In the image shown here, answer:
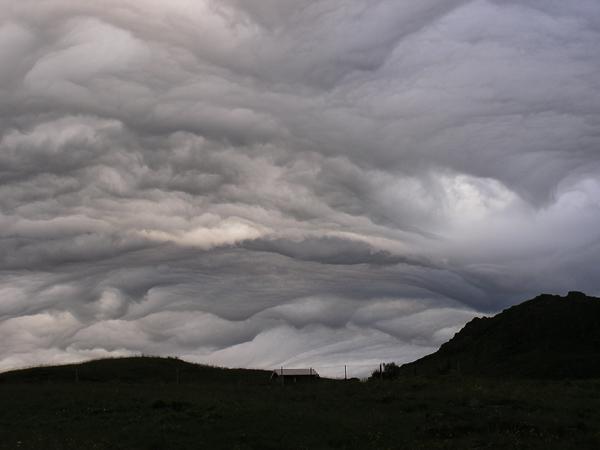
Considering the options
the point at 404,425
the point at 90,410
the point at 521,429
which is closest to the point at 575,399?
the point at 521,429

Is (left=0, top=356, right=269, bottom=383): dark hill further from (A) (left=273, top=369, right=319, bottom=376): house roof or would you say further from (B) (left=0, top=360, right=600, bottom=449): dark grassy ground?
(B) (left=0, top=360, right=600, bottom=449): dark grassy ground

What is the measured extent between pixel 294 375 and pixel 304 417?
38.1 metres

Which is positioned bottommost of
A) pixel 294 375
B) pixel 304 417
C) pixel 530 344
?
pixel 304 417

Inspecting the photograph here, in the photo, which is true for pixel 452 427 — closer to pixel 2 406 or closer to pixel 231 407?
pixel 231 407

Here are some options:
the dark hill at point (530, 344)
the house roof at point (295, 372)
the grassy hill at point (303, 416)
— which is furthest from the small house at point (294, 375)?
the dark hill at point (530, 344)

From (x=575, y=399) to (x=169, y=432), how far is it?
28090 mm

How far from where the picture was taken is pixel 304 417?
3919 centimetres

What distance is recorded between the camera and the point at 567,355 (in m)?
83.9

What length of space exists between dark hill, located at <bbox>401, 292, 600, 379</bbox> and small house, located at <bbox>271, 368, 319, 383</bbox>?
1679 centimetres

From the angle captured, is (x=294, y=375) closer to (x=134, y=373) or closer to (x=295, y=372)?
(x=295, y=372)

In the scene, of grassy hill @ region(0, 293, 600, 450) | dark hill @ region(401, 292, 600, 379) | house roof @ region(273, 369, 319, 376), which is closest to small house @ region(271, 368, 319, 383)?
house roof @ region(273, 369, 319, 376)

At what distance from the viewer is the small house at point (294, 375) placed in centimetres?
7588

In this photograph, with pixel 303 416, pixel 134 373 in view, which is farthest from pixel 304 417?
pixel 134 373

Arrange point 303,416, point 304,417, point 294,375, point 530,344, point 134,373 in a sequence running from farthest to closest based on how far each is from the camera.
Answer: point 530,344 < point 294,375 < point 134,373 < point 303,416 < point 304,417
